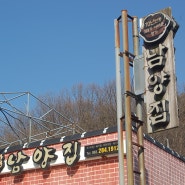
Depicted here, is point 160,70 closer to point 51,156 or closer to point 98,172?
point 98,172

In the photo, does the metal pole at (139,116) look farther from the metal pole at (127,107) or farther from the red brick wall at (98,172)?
the red brick wall at (98,172)

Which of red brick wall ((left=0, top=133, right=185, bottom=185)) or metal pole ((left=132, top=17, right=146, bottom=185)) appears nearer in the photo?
metal pole ((left=132, top=17, right=146, bottom=185))

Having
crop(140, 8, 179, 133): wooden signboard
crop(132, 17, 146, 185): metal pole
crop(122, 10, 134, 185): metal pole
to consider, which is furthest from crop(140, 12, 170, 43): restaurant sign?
crop(122, 10, 134, 185): metal pole

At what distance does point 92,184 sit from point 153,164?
2.10 m

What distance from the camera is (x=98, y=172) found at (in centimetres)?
1371

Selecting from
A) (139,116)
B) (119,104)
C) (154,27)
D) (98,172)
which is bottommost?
(98,172)

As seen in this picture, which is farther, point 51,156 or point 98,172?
point 51,156

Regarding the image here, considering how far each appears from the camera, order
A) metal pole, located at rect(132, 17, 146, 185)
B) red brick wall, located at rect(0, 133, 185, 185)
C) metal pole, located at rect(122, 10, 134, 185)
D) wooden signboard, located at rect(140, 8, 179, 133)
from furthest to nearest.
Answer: red brick wall, located at rect(0, 133, 185, 185), wooden signboard, located at rect(140, 8, 179, 133), metal pole, located at rect(132, 17, 146, 185), metal pole, located at rect(122, 10, 134, 185)

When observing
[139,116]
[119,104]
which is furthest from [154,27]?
[139,116]

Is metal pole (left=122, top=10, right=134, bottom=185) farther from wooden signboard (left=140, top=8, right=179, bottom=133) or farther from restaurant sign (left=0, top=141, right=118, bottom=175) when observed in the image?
restaurant sign (left=0, top=141, right=118, bottom=175)

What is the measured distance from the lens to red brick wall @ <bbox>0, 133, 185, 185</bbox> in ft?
44.5

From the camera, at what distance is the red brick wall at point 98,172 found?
1357 cm

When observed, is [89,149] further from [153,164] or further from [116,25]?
[116,25]

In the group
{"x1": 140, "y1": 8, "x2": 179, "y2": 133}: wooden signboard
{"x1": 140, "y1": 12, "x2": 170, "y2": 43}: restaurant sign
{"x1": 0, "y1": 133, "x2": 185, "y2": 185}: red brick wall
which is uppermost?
{"x1": 140, "y1": 12, "x2": 170, "y2": 43}: restaurant sign
